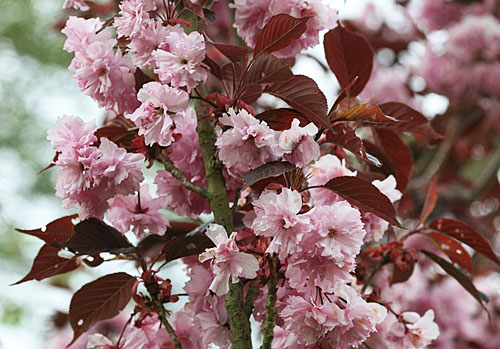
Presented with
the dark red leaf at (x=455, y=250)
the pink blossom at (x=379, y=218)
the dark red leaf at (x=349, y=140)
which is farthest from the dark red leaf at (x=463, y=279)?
the dark red leaf at (x=349, y=140)

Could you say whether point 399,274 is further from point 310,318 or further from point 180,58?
point 180,58

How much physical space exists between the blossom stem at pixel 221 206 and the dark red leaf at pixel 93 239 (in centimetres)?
10

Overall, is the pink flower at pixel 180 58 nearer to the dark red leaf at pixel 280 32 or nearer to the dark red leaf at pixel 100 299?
the dark red leaf at pixel 280 32

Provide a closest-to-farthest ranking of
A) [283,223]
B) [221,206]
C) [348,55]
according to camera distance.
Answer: [283,223] → [221,206] → [348,55]

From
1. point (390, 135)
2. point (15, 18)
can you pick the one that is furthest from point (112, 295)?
point (15, 18)

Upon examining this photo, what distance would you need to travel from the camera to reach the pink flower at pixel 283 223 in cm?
54

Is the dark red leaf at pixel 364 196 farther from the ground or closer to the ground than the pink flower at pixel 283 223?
closer to the ground

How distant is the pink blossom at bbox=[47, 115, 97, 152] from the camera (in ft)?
1.99

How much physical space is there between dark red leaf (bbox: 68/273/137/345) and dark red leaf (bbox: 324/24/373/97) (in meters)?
0.34

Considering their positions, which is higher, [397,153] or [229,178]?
[229,178]

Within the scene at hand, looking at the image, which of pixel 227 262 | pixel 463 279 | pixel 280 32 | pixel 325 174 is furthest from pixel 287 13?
pixel 463 279

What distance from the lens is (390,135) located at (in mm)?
889

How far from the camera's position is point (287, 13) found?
694mm

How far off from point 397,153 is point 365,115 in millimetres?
286
